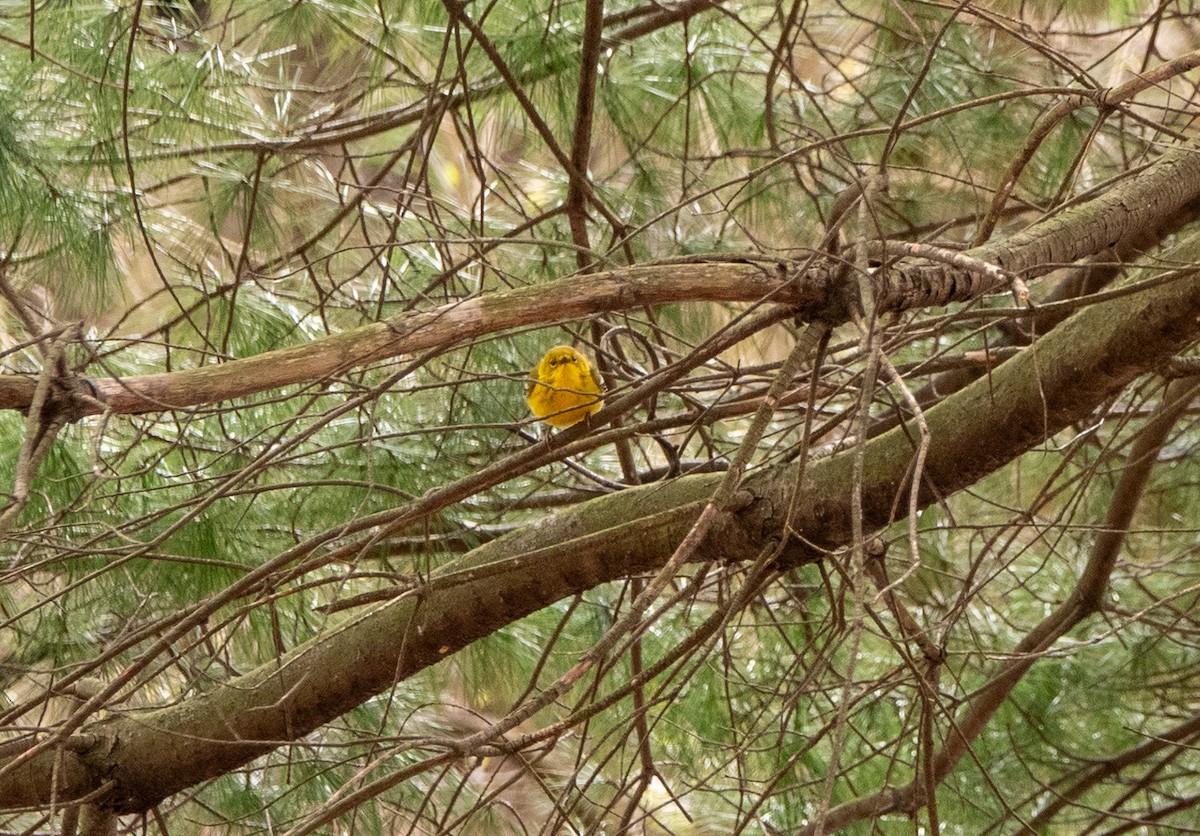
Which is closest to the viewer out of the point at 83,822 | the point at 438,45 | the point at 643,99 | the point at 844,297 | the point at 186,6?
Answer: the point at 844,297

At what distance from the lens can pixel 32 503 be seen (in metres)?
1.62

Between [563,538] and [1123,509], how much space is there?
32.2 inches

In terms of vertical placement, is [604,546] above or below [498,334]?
below

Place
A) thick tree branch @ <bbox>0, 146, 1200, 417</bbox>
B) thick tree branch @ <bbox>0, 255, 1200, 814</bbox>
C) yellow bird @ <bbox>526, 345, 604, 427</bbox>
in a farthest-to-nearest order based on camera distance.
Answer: yellow bird @ <bbox>526, 345, 604, 427</bbox> < thick tree branch @ <bbox>0, 255, 1200, 814</bbox> < thick tree branch @ <bbox>0, 146, 1200, 417</bbox>

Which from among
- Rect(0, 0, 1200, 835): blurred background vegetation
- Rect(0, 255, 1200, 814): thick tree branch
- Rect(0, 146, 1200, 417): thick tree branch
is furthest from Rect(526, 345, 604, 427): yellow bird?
Rect(0, 146, 1200, 417): thick tree branch

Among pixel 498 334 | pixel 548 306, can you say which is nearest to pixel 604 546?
pixel 498 334

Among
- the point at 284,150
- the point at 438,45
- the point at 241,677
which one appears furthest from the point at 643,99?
the point at 241,677

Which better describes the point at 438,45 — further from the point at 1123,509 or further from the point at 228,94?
the point at 1123,509

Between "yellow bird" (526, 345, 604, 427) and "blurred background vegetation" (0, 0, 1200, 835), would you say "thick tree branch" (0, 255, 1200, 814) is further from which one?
"yellow bird" (526, 345, 604, 427)

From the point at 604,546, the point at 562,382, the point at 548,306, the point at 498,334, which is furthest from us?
the point at 562,382

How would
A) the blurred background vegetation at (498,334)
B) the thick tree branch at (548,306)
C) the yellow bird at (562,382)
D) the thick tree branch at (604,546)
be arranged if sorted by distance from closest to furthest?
the thick tree branch at (548,306)
the thick tree branch at (604,546)
the blurred background vegetation at (498,334)
the yellow bird at (562,382)

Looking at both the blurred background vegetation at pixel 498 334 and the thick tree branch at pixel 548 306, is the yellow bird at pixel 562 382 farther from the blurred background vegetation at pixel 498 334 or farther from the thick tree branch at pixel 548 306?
the thick tree branch at pixel 548 306

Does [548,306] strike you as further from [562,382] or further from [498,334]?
[562,382]

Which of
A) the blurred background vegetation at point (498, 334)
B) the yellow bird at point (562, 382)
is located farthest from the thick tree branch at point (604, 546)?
the yellow bird at point (562, 382)
